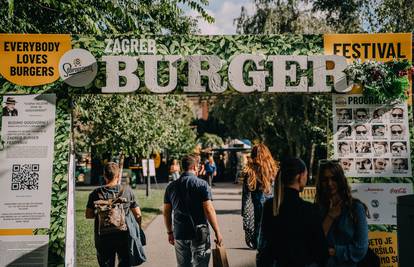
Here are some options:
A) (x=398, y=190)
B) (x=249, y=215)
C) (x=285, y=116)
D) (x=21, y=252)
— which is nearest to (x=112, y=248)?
(x=21, y=252)

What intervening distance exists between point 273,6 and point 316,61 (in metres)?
16.7

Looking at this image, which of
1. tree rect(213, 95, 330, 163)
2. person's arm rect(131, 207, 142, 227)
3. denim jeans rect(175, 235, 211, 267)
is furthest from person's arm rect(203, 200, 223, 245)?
tree rect(213, 95, 330, 163)

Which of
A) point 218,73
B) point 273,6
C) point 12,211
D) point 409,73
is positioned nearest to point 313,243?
point 218,73

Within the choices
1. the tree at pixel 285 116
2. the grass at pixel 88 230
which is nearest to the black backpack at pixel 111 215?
the grass at pixel 88 230

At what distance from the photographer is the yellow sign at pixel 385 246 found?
6527 mm

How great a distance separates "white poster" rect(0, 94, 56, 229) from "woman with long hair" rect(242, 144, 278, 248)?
8.58 ft

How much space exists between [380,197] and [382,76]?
5.35ft

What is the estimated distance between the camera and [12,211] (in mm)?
6383

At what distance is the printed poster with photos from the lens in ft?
21.7

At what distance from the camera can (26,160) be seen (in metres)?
6.44

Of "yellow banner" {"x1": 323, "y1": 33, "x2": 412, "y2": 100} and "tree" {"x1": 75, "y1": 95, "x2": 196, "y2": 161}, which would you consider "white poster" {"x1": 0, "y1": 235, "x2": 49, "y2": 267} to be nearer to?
"yellow banner" {"x1": 323, "y1": 33, "x2": 412, "y2": 100}

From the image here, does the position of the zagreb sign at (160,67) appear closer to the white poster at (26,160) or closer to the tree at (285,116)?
the white poster at (26,160)

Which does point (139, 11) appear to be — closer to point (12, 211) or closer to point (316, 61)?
point (316, 61)

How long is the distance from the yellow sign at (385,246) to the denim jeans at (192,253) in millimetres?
2368
